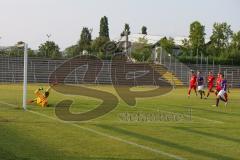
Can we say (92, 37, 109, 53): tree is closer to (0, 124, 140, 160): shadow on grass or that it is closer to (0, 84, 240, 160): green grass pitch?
(0, 84, 240, 160): green grass pitch

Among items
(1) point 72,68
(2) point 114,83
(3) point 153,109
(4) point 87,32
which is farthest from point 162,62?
(4) point 87,32

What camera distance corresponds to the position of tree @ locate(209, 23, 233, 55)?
83.9 metres

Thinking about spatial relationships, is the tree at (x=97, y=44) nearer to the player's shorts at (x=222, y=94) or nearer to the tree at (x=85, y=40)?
the tree at (x=85, y=40)

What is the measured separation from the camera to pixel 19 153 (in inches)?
415

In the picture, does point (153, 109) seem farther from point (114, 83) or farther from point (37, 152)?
point (114, 83)

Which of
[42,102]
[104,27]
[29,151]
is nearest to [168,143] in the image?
[29,151]

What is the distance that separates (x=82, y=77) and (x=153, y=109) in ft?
117

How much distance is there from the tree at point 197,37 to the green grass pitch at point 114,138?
217 ft

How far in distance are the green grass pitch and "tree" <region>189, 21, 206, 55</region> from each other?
6624cm

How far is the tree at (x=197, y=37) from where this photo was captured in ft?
279

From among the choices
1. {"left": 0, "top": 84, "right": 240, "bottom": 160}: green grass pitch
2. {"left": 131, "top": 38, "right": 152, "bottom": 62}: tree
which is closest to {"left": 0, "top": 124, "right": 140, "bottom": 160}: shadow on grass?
{"left": 0, "top": 84, "right": 240, "bottom": 160}: green grass pitch

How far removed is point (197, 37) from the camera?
86062 millimetres

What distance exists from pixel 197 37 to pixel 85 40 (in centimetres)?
2517

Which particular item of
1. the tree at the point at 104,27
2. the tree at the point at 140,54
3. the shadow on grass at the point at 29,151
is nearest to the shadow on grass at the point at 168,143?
the shadow on grass at the point at 29,151
